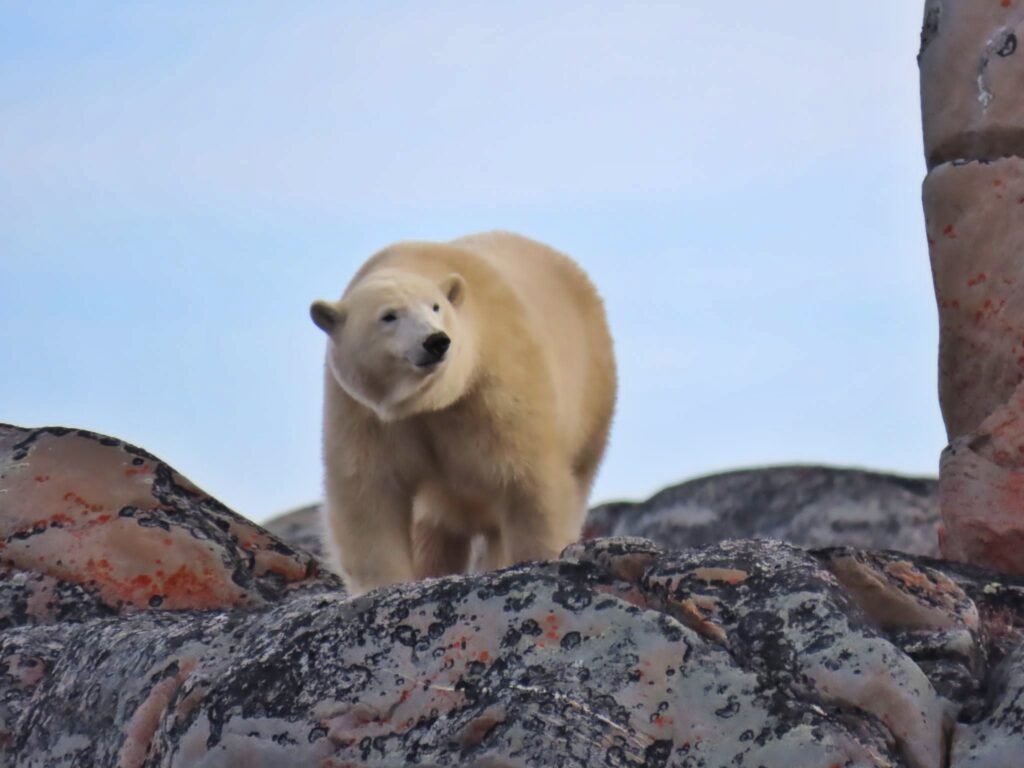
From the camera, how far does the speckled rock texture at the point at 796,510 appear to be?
42.8ft

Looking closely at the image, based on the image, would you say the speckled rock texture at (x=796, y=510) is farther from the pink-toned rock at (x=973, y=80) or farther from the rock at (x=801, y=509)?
the pink-toned rock at (x=973, y=80)

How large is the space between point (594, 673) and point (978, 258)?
2294 millimetres

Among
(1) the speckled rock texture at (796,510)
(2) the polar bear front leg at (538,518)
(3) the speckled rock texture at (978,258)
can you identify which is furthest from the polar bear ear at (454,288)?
(1) the speckled rock texture at (796,510)

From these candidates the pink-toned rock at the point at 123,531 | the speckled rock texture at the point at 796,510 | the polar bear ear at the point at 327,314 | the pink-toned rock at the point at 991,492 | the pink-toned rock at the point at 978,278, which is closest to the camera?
the pink-toned rock at the point at 991,492

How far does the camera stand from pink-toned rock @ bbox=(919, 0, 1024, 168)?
5551mm

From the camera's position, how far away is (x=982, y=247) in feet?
18.1

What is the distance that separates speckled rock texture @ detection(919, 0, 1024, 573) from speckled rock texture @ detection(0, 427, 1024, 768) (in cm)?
35

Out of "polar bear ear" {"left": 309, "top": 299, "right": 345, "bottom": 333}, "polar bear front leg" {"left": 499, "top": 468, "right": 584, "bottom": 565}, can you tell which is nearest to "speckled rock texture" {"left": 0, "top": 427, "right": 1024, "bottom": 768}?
"polar bear ear" {"left": 309, "top": 299, "right": 345, "bottom": 333}

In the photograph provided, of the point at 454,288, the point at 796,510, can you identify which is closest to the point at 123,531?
the point at 454,288

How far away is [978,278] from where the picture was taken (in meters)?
5.53

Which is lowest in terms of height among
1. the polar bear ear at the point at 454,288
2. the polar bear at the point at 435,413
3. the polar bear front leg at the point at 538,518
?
the polar bear front leg at the point at 538,518

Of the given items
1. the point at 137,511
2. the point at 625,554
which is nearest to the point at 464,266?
the point at 137,511

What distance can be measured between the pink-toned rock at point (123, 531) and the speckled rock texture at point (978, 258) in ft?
8.05

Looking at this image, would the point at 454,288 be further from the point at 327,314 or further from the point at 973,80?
the point at 973,80
